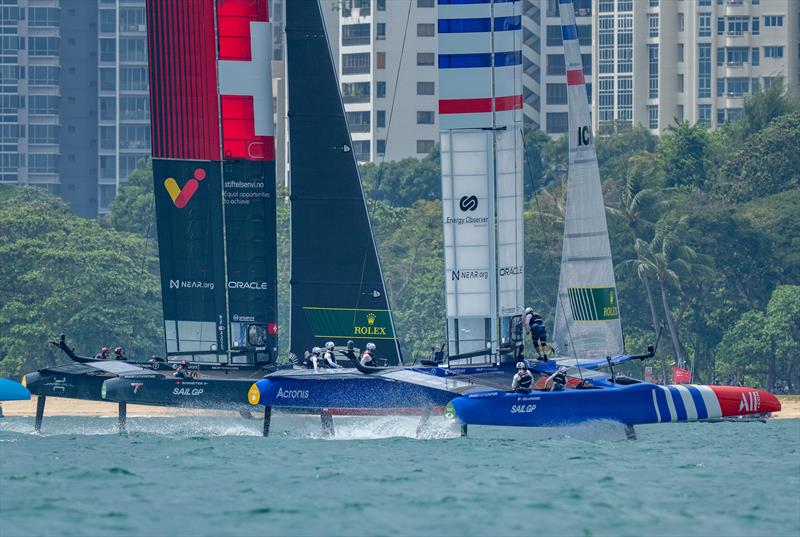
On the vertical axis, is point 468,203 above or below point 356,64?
below

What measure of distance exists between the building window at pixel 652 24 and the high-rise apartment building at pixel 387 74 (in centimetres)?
1626

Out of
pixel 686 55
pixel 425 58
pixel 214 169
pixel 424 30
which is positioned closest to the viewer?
pixel 214 169

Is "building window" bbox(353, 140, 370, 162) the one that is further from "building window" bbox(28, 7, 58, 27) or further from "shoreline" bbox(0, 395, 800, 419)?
"shoreline" bbox(0, 395, 800, 419)

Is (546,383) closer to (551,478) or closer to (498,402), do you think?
(498,402)

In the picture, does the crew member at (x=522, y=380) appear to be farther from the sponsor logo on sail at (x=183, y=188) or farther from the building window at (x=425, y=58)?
the building window at (x=425, y=58)

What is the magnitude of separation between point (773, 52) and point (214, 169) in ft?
294

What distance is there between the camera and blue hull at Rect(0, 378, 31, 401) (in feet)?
122

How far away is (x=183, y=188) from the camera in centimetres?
3750

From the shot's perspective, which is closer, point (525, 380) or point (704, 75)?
point (525, 380)

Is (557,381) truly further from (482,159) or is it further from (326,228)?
(326,228)

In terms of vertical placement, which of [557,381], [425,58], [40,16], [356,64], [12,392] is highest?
[40,16]

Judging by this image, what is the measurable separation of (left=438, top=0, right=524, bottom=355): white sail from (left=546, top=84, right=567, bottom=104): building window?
9116 centimetres

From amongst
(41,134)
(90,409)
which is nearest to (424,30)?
(41,134)

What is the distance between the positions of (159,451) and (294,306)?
7.06 metres
